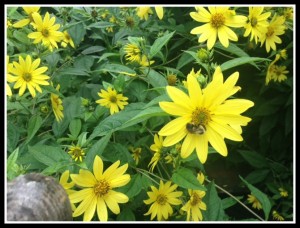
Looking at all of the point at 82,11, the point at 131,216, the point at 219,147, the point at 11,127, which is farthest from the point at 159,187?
the point at 82,11

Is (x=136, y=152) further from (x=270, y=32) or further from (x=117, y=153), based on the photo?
(x=270, y=32)

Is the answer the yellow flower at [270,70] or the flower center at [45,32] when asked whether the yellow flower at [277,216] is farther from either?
the flower center at [45,32]

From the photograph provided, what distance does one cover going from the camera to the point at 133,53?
124cm

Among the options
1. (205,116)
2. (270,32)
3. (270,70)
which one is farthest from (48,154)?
(270,70)

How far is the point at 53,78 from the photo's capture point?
1348 mm

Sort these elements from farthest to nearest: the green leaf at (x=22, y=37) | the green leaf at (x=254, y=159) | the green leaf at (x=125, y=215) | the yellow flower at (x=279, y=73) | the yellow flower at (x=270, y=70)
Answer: the green leaf at (x=254, y=159)
the yellow flower at (x=279, y=73)
the yellow flower at (x=270, y=70)
the green leaf at (x=22, y=37)
the green leaf at (x=125, y=215)

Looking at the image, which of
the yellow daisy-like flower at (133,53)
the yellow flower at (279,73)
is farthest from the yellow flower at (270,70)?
the yellow daisy-like flower at (133,53)

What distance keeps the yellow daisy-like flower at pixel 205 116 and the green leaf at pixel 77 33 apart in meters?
0.74

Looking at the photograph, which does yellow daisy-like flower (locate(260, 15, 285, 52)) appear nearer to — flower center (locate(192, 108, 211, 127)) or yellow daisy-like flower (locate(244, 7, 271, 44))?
yellow daisy-like flower (locate(244, 7, 271, 44))

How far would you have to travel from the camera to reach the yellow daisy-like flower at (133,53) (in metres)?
1.21

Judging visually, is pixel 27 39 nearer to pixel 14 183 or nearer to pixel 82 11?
pixel 82 11

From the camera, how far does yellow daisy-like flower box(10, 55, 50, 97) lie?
1.18 metres

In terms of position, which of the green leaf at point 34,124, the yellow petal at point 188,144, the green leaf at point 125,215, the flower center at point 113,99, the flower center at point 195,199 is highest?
the flower center at point 113,99

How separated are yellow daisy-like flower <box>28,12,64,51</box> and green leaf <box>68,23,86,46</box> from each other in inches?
5.1
